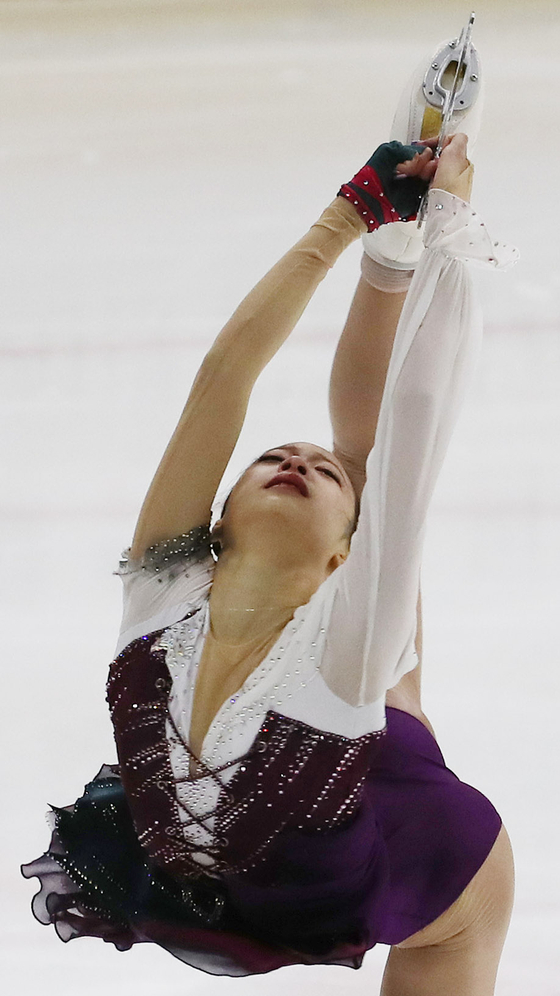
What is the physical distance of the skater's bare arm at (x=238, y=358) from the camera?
3.49ft

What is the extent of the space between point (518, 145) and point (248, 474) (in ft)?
2.97

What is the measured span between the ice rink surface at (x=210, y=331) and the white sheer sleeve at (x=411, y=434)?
0.68 metres

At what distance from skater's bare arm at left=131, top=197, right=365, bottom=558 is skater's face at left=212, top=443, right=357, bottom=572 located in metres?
0.04

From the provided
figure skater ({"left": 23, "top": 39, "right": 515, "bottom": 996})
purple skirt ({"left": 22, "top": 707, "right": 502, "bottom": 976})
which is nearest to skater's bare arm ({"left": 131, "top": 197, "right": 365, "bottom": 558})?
figure skater ({"left": 23, "top": 39, "right": 515, "bottom": 996})

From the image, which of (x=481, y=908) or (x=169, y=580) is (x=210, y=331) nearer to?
(x=169, y=580)

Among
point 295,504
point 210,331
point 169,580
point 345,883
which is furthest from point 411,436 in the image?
point 210,331

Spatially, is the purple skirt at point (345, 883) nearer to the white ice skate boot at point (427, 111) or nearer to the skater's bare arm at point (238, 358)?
the skater's bare arm at point (238, 358)

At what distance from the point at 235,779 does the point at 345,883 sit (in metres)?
0.14

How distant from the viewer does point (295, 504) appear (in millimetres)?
1068

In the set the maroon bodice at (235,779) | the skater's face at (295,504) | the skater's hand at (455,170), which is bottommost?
the maroon bodice at (235,779)

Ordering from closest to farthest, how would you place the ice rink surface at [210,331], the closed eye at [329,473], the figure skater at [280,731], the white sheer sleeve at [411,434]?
the white sheer sleeve at [411,434] → the figure skater at [280,731] → the closed eye at [329,473] → the ice rink surface at [210,331]

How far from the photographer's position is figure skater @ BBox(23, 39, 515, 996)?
1.02m

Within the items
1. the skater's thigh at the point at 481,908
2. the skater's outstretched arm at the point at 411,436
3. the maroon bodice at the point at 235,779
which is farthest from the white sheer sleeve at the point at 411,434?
the skater's thigh at the point at 481,908

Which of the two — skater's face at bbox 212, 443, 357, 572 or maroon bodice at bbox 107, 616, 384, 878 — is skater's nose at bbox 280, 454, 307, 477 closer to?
skater's face at bbox 212, 443, 357, 572
